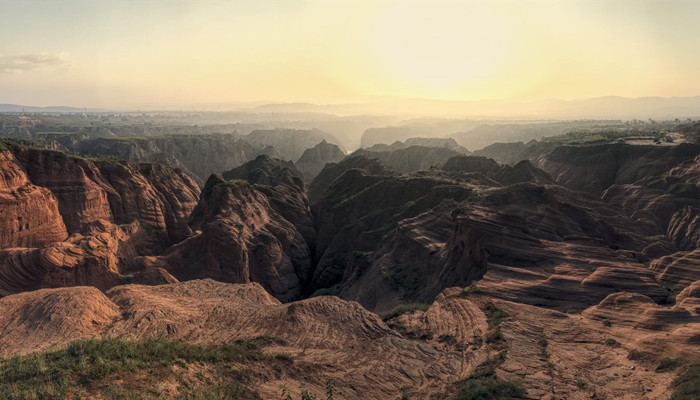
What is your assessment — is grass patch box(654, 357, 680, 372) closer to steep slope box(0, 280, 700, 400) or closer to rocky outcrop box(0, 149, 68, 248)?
steep slope box(0, 280, 700, 400)

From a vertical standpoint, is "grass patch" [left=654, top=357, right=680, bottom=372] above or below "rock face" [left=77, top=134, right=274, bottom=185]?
below

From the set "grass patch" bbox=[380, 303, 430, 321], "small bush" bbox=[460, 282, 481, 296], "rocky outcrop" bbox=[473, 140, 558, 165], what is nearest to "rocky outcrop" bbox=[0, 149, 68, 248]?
"grass patch" bbox=[380, 303, 430, 321]

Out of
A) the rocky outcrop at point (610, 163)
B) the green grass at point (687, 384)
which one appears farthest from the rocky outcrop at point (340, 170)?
the green grass at point (687, 384)

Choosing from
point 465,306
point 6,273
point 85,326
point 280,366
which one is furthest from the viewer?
point 6,273

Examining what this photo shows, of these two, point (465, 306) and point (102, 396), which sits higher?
point (102, 396)

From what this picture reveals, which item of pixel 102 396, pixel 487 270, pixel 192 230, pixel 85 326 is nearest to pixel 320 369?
pixel 102 396

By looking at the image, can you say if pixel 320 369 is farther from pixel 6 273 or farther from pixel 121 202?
pixel 121 202

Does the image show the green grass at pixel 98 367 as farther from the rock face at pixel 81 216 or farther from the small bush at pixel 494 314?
the rock face at pixel 81 216

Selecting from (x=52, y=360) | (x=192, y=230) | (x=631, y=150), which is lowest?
(x=192, y=230)
